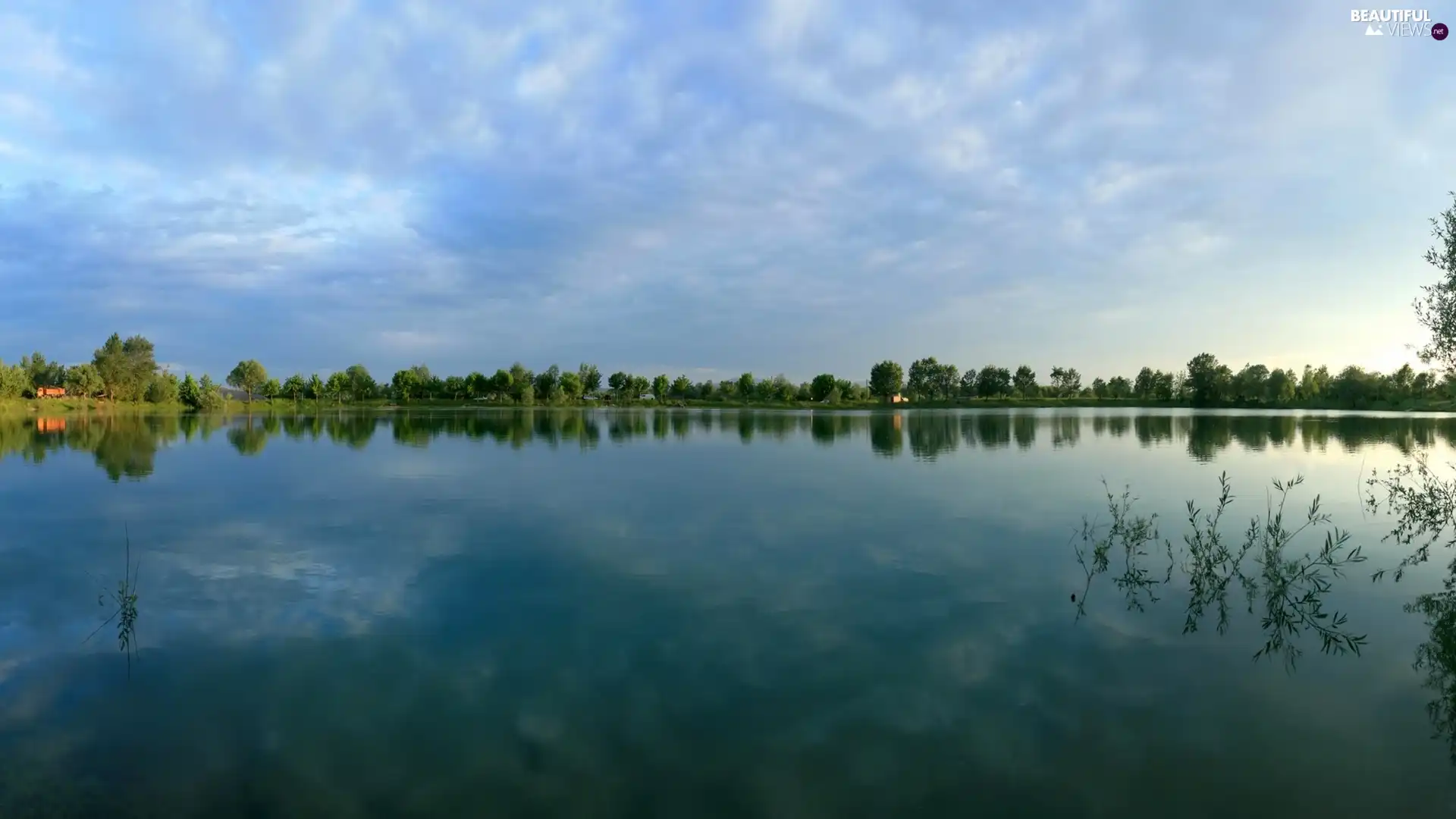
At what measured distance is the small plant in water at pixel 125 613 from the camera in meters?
10.6

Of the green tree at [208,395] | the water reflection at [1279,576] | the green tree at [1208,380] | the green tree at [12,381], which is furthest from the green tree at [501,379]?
the water reflection at [1279,576]

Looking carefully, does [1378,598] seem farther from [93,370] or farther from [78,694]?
[93,370]

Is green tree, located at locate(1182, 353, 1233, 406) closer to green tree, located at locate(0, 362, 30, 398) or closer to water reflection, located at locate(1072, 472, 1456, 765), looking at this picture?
water reflection, located at locate(1072, 472, 1456, 765)

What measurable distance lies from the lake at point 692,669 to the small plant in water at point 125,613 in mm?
143

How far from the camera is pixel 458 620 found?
11.5m

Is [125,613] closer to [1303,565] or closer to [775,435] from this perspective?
[1303,565]

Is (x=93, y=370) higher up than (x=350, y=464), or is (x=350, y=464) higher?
(x=93, y=370)

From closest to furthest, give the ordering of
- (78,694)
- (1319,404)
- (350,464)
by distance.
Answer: (78,694) < (350,464) < (1319,404)

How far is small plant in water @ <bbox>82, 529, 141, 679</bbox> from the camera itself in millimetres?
10594

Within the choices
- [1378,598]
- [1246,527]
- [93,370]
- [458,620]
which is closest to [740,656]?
[458,620]

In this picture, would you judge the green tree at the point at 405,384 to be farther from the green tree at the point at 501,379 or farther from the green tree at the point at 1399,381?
the green tree at the point at 1399,381

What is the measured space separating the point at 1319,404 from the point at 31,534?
19653 cm

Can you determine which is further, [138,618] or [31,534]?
[31,534]

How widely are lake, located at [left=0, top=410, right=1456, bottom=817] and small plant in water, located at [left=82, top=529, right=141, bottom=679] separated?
0.47ft
